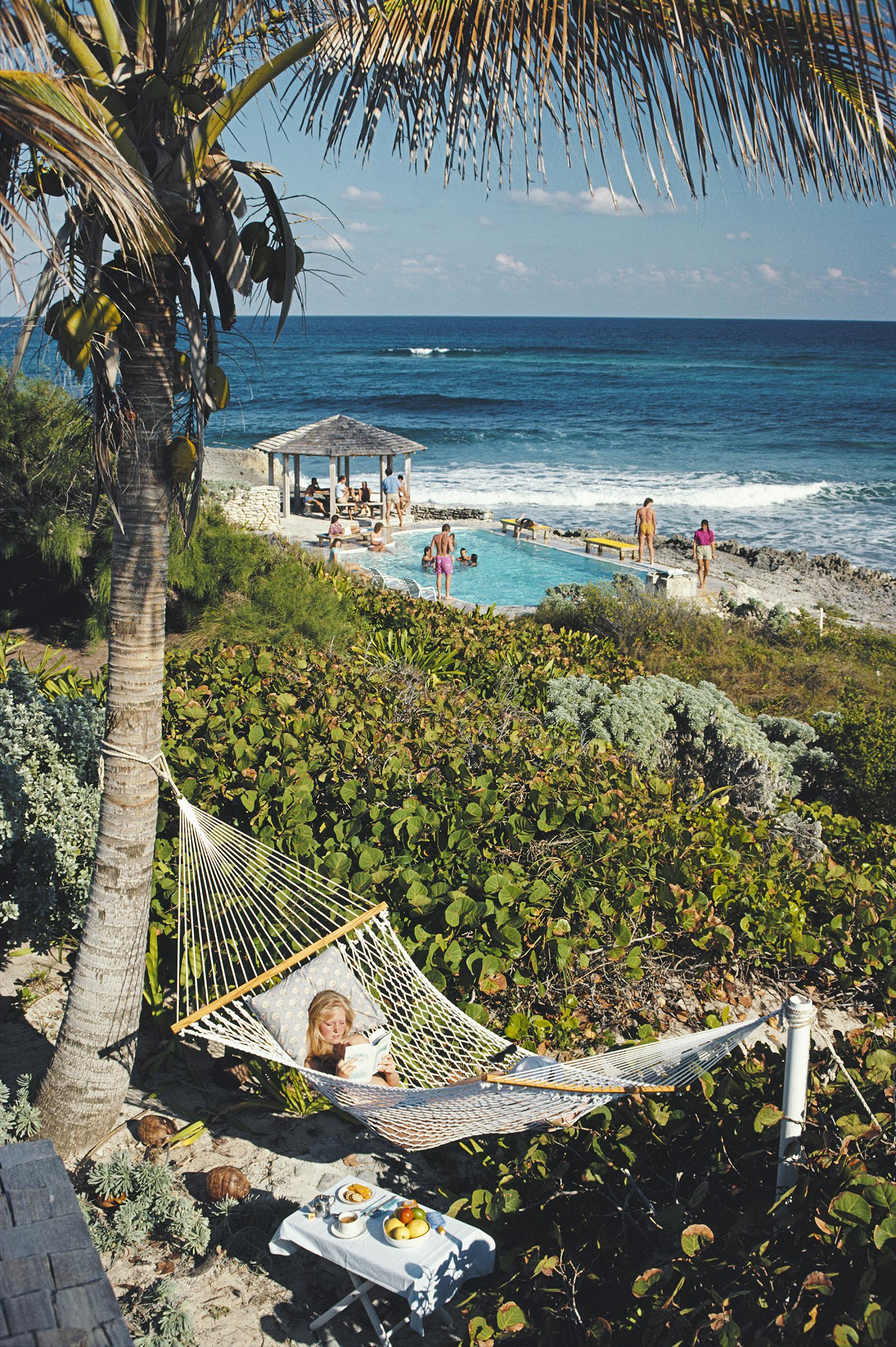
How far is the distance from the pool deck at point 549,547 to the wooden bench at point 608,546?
150 mm

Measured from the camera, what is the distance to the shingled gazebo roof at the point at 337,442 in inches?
623

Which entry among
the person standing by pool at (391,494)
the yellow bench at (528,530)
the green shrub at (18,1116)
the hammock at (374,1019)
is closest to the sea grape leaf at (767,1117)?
the hammock at (374,1019)

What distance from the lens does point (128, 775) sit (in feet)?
9.55

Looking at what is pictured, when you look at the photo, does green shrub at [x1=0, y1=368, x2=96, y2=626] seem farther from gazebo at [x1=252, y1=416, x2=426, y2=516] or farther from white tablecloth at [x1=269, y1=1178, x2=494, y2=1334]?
white tablecloth at [x1=269, y1=1178, x2=494, y2=1334]

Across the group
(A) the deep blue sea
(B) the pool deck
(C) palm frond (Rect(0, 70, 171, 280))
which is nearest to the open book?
(A) the deep blue sea

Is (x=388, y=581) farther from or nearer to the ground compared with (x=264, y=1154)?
farther from the ground

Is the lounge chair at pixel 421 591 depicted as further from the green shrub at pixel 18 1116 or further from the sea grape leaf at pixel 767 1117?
the sea grape leaf at pixel 767 1117

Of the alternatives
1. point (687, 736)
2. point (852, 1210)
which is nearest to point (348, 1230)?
point (852, 1210)

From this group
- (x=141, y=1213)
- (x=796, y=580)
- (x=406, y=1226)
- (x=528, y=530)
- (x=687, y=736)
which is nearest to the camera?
(x=406, y=1226)

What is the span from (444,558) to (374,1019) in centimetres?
962

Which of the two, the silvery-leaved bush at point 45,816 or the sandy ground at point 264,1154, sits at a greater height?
the silvery-leaved bush at point 45,816

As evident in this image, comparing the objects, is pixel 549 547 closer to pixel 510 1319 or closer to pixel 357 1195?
pixel 357 1195

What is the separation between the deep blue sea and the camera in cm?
2556

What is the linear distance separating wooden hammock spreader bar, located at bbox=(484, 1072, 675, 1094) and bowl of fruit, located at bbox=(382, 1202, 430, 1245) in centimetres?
50
